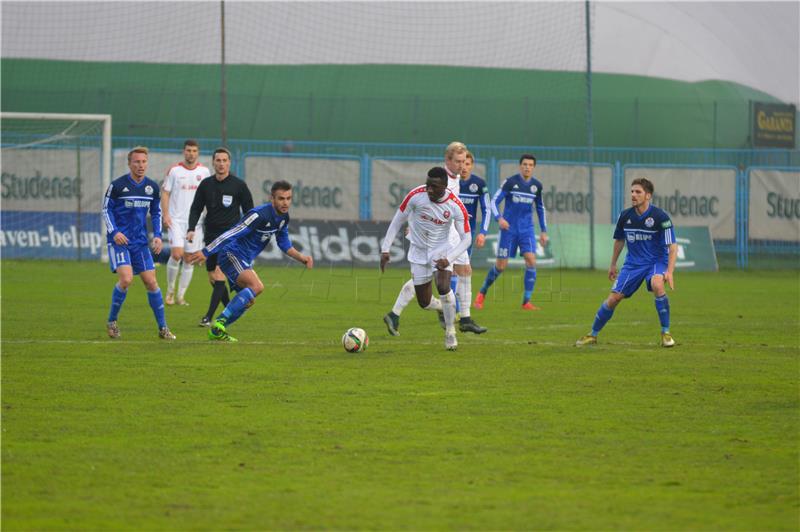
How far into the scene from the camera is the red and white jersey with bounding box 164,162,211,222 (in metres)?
18.7

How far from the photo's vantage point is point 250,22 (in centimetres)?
4672

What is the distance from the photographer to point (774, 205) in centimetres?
3225

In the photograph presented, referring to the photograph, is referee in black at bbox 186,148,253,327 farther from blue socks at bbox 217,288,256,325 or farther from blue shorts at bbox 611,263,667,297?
blue shorts at bbox 611,263,667,297

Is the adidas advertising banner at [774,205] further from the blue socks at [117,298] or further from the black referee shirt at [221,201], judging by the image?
the blue socks at [117,298]

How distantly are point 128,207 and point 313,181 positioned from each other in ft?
60.2

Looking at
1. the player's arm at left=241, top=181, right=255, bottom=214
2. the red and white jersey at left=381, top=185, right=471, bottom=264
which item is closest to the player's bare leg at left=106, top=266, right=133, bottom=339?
the player's arm at left=241, top=181, right=255, bottom=214

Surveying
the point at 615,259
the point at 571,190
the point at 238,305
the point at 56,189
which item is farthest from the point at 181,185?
the point at 571,190

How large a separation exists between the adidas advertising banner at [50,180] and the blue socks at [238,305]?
1802 centimetres

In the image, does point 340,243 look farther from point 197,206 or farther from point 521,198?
point 197,206

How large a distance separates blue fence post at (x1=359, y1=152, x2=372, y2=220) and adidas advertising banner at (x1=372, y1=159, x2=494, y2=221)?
0.45 ft

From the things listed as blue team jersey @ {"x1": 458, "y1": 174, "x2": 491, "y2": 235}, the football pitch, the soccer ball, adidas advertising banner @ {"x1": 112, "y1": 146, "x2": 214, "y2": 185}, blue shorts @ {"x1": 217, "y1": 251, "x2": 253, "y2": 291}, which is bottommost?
the football pitch

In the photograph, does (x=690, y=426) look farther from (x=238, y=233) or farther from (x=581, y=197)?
(x=581, y=197)

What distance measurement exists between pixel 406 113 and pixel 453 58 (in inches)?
249

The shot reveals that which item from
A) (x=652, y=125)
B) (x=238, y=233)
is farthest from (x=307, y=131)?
(x=238, y=233)
